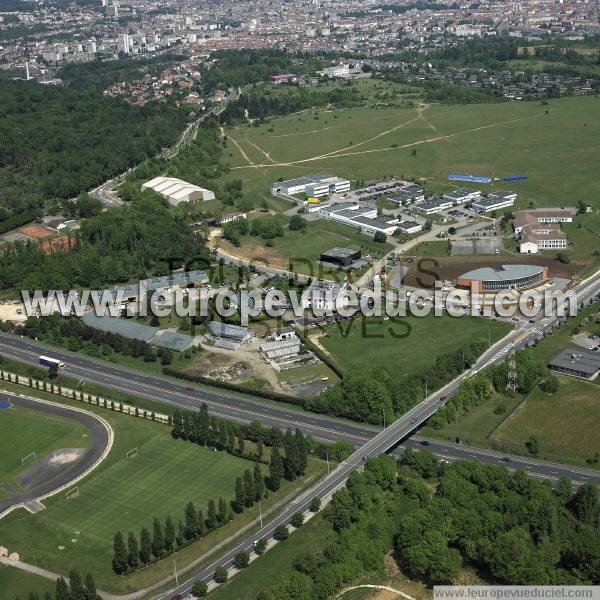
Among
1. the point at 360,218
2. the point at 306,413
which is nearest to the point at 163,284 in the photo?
the point at 360,218

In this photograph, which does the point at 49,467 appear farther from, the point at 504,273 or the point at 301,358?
the point at 504,273

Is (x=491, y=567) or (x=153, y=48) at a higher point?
(x=153, y=48)

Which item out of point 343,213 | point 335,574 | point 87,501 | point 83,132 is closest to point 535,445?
point 335,574

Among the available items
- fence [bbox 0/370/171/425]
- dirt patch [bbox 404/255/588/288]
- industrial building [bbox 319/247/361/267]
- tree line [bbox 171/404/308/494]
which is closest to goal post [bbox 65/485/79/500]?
tree line [bbox 171/404/308/494]

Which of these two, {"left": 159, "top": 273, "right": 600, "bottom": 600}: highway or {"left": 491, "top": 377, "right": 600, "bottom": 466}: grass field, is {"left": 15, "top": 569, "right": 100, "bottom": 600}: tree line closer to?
{"left": 159, "top": 273, "right": 600, "bottom": 600}: highway

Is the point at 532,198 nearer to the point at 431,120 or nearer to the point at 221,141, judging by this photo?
the point at 431,120
